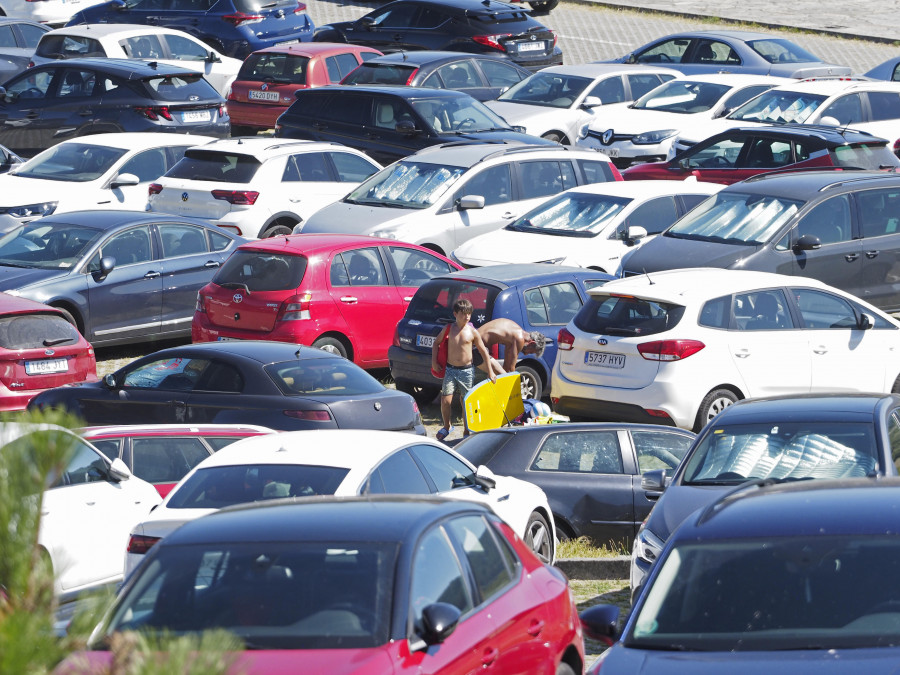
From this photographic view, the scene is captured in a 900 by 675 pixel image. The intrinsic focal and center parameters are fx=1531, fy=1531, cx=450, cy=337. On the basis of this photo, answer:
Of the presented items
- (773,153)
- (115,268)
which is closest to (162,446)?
(115,268)

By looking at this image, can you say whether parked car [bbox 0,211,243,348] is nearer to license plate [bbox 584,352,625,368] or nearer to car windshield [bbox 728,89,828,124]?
license plate [bbox 584,352,625,368]

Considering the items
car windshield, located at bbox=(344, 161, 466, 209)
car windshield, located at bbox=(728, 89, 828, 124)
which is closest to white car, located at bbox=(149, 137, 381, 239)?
car windshield, located at bbox=(344, 161, 466, 209)

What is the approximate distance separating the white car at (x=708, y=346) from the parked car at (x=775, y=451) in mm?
3837

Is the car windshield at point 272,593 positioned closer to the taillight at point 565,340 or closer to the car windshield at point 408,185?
the taillight at point 565,340

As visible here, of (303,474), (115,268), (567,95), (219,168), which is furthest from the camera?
(567,95)

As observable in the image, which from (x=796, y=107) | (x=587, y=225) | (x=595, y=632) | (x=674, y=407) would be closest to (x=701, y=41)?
(x=796, y=107)

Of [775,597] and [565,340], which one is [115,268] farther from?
[775,597]

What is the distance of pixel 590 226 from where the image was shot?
1772 cm

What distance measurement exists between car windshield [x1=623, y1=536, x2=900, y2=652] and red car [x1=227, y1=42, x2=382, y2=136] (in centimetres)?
2010

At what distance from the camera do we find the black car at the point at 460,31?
28281 mm

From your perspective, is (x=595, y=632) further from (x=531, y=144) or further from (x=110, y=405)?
(x=531, y=144)

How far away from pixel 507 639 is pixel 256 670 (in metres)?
1.31

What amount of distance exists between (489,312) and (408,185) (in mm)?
4568

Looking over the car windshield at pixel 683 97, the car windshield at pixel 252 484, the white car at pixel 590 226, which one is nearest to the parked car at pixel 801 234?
the white car at pixel 590 226
